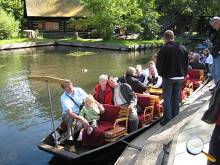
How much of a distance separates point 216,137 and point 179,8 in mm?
42490

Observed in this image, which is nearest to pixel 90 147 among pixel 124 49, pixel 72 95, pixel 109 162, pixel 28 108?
pixel 109 162

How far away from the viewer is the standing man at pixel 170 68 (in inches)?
371

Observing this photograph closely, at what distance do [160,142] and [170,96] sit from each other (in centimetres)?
186

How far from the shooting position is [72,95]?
31.3 ft

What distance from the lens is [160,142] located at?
323 inches

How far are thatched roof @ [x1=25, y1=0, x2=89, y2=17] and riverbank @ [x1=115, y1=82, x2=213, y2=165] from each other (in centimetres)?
3613

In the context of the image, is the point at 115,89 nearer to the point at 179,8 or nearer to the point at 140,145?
the point at 140,145

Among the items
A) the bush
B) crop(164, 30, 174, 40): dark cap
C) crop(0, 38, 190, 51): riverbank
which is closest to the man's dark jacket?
crop(164, 30, 174, 40): dark cap

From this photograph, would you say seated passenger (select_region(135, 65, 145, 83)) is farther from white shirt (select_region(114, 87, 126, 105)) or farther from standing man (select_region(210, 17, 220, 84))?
white shirt (select_region(114, 87, 126, 105))

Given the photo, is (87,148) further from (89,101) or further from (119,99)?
(119,99)

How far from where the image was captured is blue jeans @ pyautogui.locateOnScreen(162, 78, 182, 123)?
32.0 feet

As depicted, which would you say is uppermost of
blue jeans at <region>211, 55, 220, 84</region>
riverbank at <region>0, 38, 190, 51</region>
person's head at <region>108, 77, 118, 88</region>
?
blue jeans at <region>211, 55, 220, 84</region>

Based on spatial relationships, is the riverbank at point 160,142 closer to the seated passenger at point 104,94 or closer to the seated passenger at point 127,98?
the seated passenger at point 127,98

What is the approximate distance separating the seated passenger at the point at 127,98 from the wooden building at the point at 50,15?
119ft
